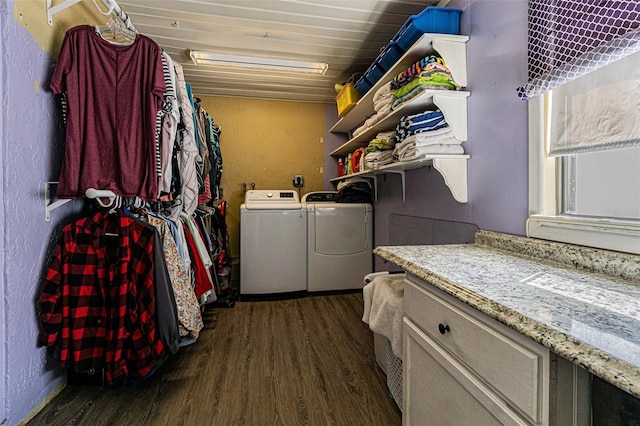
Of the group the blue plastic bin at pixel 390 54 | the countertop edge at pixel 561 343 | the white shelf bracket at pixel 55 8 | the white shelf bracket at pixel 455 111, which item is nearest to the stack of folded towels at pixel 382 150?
the blue plastic bin at pixel 390 54

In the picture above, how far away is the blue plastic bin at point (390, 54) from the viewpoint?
1816 millimetres

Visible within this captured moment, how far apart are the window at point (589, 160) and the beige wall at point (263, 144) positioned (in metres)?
2.88

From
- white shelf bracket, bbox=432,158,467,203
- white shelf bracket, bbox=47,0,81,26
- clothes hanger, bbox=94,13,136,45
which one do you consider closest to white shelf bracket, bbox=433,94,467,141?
white shelf bracket, bbox=432,158,467,203

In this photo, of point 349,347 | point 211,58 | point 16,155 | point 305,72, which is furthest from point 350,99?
point 16,155

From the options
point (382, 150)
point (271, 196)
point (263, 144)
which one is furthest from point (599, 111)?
point (263, 144)

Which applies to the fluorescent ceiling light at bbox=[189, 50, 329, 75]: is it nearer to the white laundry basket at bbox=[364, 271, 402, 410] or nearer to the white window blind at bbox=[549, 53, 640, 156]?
the white window blind at bbox=[549, 53, 640, 156]

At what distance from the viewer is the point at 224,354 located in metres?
2.00

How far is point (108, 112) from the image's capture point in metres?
1.48

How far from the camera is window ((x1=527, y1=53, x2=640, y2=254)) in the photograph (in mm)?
904

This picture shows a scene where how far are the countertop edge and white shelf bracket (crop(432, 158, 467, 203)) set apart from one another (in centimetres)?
86

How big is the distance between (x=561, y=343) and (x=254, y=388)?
1.57 metres

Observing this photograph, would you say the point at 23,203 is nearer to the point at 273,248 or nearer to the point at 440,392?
the point at 440,392

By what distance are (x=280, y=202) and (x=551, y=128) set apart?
2.54 m

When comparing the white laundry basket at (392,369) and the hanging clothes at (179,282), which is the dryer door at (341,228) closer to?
the white laundry basket at (392,369)
